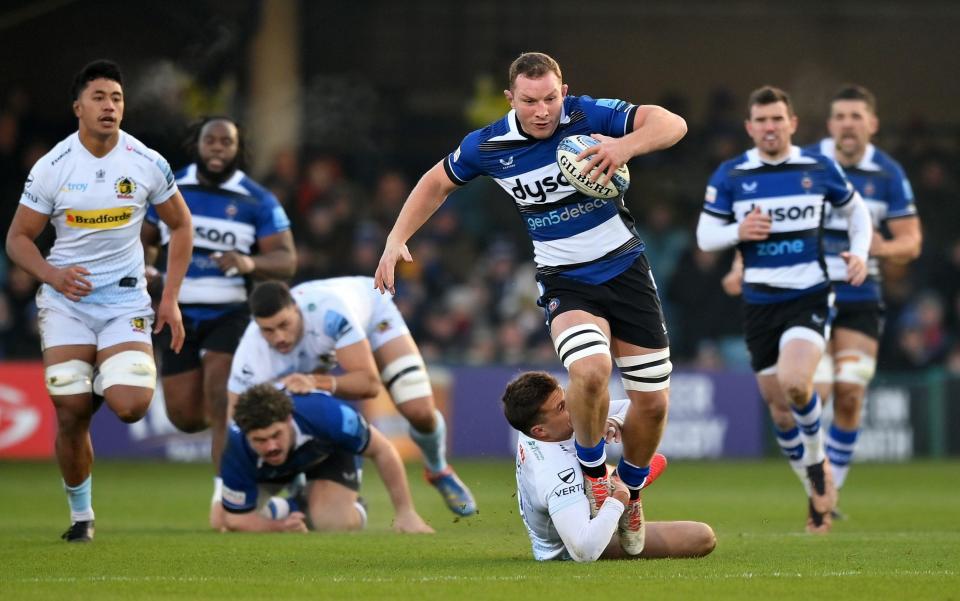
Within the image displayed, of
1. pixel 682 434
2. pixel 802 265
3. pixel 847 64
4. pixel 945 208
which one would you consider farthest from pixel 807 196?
pixel 847 64

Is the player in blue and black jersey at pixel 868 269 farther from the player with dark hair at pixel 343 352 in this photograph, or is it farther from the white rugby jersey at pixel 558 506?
the white rugby jersey at pixel 558 506

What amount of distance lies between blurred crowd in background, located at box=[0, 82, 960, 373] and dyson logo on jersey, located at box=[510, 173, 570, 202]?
9918 mm

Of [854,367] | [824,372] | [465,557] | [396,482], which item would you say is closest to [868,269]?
[854,367]

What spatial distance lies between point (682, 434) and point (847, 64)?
817 cm

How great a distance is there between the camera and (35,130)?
63.5ft

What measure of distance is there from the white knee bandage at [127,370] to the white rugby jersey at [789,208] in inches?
163

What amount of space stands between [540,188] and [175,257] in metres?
2.63

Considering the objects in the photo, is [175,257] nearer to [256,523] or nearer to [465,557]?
[256,523]

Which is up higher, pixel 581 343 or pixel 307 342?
pixel 581 343

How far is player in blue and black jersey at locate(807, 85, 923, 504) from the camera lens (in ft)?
37.3

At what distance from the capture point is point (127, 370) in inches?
356

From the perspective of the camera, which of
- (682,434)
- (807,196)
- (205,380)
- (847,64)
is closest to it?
(807,196)

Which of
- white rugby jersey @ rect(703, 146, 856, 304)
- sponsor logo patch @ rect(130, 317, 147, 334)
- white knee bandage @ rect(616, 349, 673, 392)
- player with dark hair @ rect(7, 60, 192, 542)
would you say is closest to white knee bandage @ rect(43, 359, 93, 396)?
player with dark hair @ rect(7, 60, 192, 542)

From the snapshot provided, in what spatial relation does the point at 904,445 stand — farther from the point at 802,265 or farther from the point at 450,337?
the point at 802,265
